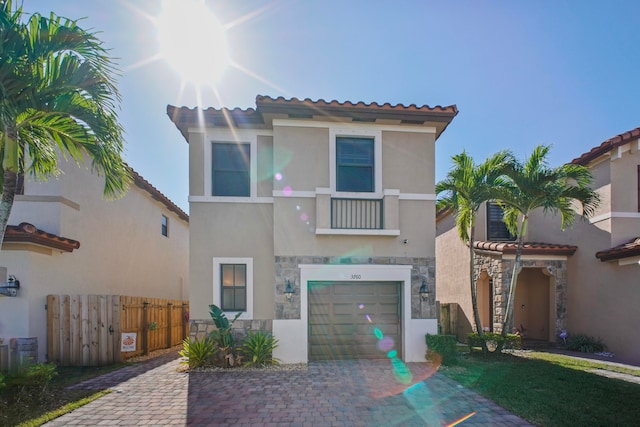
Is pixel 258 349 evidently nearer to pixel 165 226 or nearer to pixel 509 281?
pixel 509 281

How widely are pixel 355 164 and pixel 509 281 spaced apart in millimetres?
7039

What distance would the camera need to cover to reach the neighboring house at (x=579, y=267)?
10.4 meters

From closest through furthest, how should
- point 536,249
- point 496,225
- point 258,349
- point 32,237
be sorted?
1. point 32,237
2. point 258,349
3. point 536,249
4. point 496,225

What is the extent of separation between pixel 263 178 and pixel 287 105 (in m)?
2.10

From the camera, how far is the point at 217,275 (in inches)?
369

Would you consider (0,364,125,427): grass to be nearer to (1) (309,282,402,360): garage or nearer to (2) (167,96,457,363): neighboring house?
(2) (167,96,457,363): neighboring house

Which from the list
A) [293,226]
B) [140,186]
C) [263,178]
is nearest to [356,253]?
[293,226]

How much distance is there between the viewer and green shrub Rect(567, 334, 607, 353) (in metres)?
10.9

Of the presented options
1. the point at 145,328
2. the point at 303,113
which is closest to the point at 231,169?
the point at 303,113

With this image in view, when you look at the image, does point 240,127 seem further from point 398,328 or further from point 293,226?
point 398,328

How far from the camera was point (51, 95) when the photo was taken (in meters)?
5.60

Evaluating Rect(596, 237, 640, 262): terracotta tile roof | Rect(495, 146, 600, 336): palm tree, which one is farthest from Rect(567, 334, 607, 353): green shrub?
Rect(495, 146, 600, 336): palm tree

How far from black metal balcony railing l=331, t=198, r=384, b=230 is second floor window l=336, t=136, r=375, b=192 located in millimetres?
445

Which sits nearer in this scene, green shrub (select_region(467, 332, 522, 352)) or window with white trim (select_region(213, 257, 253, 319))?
window with white trim (select_region(213, 257, 253, 319))
